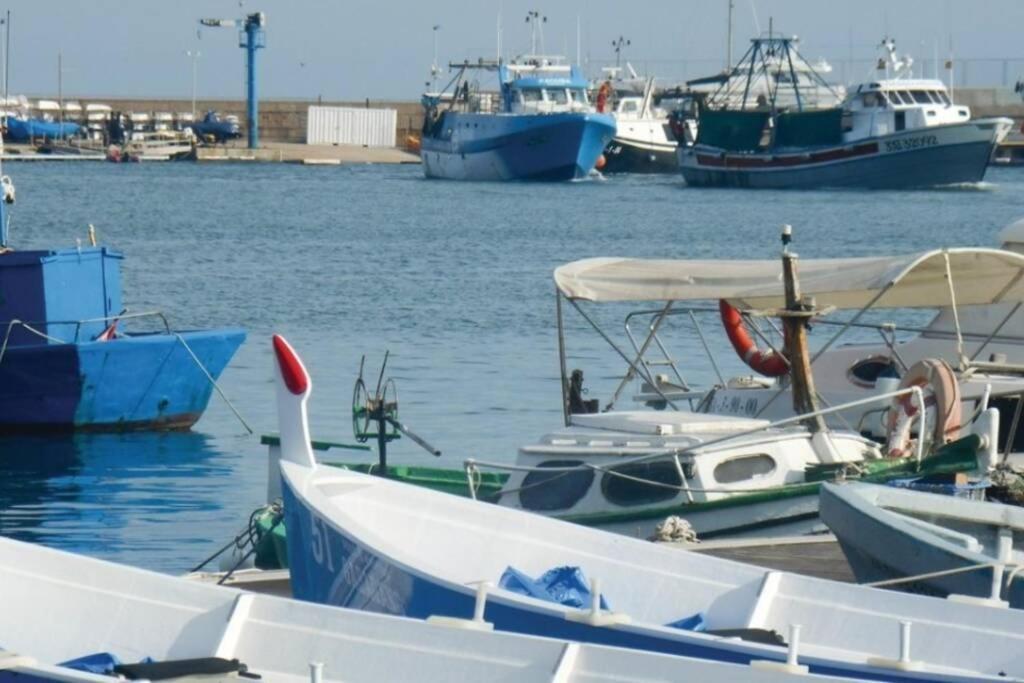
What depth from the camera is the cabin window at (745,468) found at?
1435 centimetres

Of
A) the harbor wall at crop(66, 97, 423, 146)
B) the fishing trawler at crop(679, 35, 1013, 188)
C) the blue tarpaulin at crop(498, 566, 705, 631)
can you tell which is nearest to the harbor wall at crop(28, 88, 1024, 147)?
the harbor wall at crop(66, 97, 423, 146)

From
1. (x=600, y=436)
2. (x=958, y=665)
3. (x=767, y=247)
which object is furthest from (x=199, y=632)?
(x=767, y=247)

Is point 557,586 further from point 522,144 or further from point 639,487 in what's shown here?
point 522,144

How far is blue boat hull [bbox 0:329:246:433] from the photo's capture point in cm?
2130

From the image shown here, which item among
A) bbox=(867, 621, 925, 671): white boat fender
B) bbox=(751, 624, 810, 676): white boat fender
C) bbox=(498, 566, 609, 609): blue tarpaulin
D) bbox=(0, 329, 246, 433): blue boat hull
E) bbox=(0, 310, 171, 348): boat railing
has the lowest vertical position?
bbox=(0, 329, 246, 433): blue boat hull

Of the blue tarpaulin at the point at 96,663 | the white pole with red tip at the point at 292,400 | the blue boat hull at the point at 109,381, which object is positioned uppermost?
the white pole with red tip at the point at 292,400

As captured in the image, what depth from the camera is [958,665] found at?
26.8 ft

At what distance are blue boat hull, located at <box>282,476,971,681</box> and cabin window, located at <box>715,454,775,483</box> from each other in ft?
15.9

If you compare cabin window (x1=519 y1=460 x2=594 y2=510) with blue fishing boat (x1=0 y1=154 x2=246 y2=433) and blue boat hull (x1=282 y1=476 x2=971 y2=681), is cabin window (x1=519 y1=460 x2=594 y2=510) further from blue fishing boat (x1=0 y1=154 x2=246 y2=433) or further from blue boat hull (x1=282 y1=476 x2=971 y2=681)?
blue fishing boat (x1=0 y1=154 x2=246 y2=433)

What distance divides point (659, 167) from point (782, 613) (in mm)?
94452

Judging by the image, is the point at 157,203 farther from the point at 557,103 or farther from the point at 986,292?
the point at 986,292

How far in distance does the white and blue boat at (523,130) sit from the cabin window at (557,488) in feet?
231

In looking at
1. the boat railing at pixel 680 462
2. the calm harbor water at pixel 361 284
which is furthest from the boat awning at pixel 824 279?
the calm harbor water at pixel 361 284

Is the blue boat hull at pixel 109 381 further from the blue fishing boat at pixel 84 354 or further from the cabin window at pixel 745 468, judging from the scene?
the cabin window at pixel 745 468
